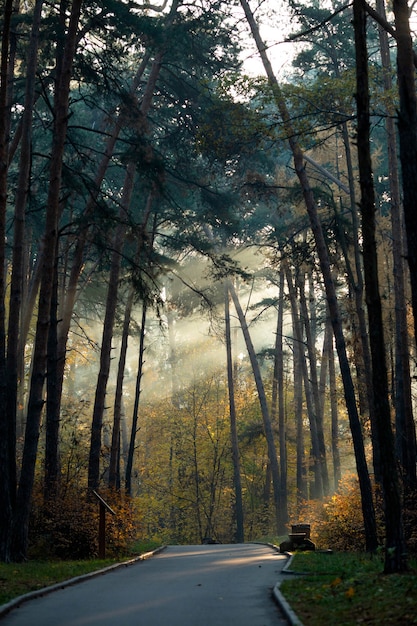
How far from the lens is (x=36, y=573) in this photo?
14516 mm

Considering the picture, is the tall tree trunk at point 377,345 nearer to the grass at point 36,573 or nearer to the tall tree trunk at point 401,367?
the grass at point 36,573

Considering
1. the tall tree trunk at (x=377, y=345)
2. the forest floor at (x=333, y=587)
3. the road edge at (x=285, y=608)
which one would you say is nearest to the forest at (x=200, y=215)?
the tall tree trunk at (x=377, y=345)

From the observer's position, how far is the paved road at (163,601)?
372 inches

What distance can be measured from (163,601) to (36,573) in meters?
4.01

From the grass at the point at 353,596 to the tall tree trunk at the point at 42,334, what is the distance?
5758 mm

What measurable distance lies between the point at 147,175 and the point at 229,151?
2.66 m

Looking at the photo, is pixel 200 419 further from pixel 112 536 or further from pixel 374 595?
pixel 374 595

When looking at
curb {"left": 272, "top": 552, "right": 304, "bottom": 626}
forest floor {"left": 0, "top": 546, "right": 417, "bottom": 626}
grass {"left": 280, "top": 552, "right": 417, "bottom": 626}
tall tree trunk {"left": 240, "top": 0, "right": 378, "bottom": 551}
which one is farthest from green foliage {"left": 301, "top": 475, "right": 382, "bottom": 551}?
curb {"left": 272, "top": 552, "right": 304, "bottom": 626}

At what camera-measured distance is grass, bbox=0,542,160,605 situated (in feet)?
39.7

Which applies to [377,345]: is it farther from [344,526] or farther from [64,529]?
[344,526]

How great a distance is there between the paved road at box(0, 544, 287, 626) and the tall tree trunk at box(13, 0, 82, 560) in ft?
7.52

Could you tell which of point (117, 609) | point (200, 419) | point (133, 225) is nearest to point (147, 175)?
point (133, 225)

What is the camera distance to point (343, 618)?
912 centimetres

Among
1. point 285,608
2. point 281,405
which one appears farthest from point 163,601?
point 281,405
